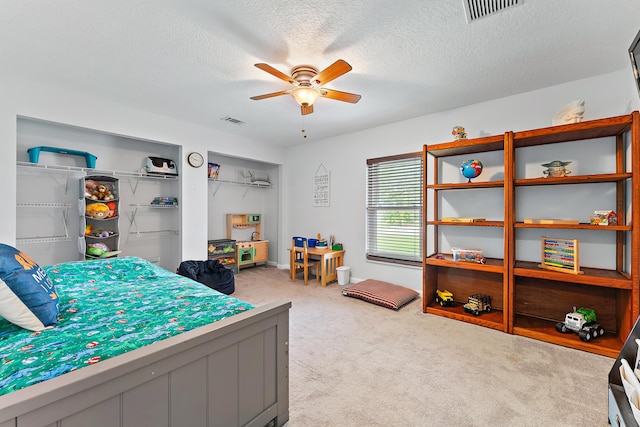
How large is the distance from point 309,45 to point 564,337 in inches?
130

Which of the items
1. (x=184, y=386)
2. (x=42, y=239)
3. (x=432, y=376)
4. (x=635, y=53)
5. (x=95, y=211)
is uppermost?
(x=635, y=53)

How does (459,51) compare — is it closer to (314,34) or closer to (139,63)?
(314,34)

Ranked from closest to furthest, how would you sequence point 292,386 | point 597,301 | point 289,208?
point 292,386, point 597,301, point 289,208

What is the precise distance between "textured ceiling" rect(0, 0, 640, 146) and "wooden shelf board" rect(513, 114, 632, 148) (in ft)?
1.83

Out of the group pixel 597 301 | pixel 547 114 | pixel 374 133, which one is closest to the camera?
pixel 597 301

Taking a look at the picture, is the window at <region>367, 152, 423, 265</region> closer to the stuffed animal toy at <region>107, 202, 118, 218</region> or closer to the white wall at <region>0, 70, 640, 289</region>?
the white wall at <region>0, 70, 640, 289</region>

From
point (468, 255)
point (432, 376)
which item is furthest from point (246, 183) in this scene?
point (432, 376)

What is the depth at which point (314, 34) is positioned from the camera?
208 centimetres

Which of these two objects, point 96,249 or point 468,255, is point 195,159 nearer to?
point 96,249

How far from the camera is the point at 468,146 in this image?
304 centimetres

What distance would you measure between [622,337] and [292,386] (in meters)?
2.80

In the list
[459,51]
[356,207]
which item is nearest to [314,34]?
[459,51]

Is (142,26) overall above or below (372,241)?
above

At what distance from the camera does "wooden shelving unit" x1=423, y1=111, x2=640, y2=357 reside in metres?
2.29
